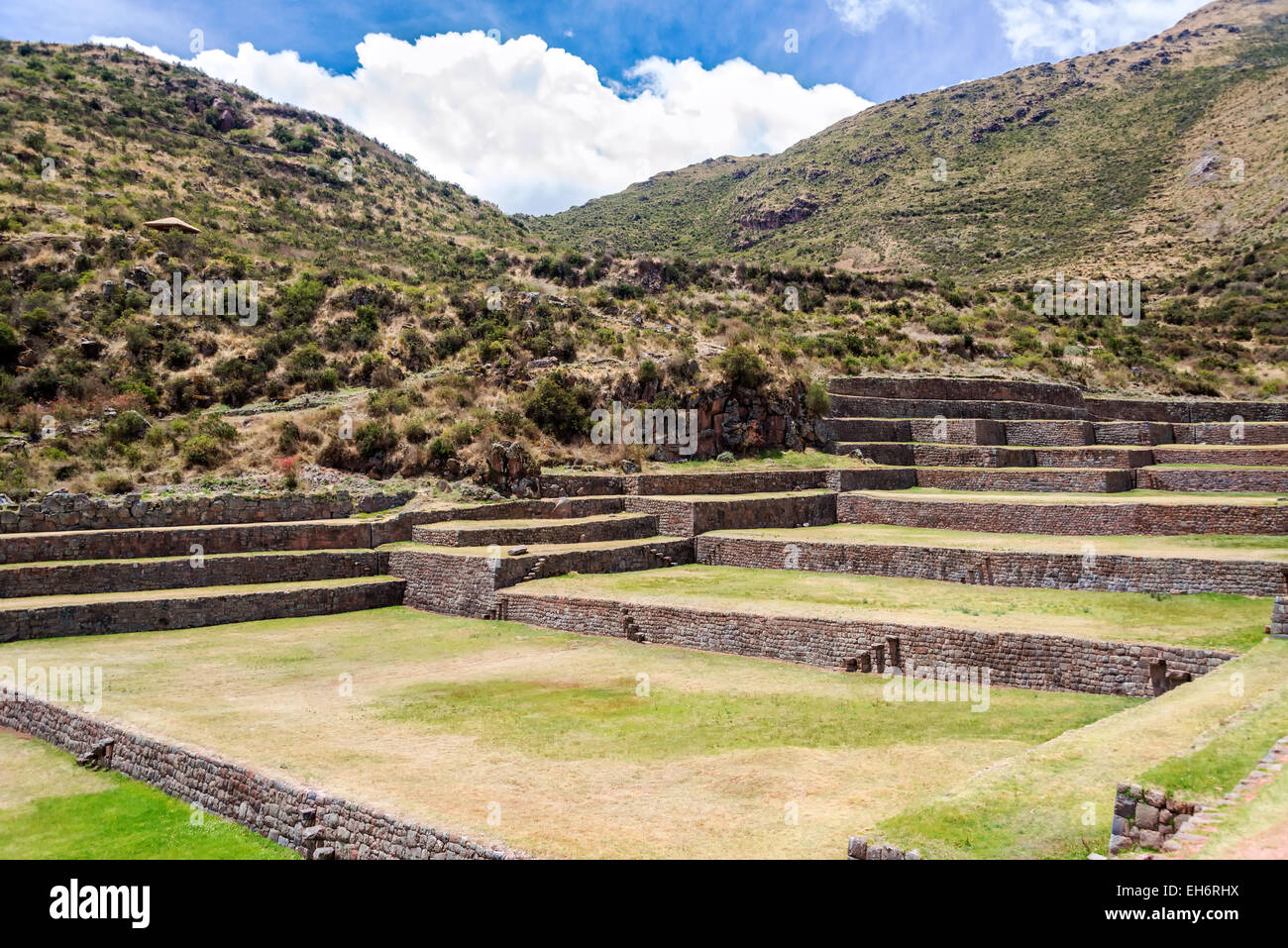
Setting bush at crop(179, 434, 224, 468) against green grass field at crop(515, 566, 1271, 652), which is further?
bush at crop(179, 434, 224, 468)

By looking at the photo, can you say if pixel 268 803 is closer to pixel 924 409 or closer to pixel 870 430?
pixel 870 430

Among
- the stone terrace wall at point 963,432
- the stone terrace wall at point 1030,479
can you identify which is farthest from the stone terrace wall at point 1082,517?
the stone terrace wall at point 963,432

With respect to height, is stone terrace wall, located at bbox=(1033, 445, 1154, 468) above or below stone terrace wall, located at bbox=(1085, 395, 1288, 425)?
below

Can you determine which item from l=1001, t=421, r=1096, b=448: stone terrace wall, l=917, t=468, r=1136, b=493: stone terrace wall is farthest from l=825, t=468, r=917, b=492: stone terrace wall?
l=1001, t=421, r=1096, b=448: stone terrace wall

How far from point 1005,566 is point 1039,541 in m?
2.52

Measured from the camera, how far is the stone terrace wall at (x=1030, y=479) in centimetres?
2450

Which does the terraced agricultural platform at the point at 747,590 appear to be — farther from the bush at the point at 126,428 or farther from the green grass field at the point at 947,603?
the bush at the point at 126,428

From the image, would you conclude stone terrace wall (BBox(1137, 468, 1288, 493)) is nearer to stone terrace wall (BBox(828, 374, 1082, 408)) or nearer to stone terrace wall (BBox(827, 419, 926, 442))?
stone terrace wall (BBox(827, 419, 926, 442))

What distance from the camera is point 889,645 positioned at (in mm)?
13453

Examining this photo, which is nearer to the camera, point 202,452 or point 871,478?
point 202,452

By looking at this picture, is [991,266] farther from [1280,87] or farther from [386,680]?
[386,680]

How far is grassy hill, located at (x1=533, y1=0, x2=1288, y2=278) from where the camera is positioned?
5872cm

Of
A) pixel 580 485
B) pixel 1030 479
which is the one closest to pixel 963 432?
pixel 1030 479

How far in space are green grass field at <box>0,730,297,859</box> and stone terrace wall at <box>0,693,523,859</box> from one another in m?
0.15
